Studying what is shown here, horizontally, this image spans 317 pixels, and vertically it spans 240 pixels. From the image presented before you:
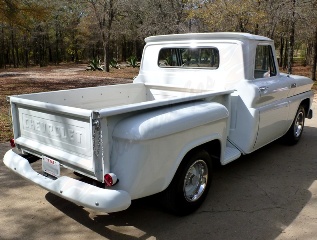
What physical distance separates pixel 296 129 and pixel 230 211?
3.08 m

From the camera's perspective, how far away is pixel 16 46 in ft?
148

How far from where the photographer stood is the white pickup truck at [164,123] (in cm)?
261

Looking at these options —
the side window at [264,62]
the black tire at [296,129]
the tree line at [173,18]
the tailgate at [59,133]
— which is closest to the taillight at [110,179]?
the tailgate at [59,133]

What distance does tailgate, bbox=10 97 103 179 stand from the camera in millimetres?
2695

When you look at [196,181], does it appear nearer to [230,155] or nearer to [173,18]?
[230,155]

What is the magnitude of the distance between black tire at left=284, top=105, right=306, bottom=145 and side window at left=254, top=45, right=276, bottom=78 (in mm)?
1283

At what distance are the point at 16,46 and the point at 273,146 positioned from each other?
153ft

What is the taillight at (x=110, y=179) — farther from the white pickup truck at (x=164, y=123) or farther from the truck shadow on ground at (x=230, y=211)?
the truck shadow on ground at (x=230, y=211)

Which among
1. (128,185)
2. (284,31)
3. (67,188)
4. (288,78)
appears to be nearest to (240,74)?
(288,78)

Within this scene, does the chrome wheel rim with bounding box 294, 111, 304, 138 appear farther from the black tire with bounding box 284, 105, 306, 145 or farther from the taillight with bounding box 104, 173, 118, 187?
the taillight with bounding box 104, 173, 118, 187

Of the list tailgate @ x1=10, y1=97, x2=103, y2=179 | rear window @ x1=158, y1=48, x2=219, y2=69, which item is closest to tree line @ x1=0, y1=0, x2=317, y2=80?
rear window @ x1=158, y1=48, x2=219, y2=69

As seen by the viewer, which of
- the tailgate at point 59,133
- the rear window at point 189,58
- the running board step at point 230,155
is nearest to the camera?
the tailgate at point 59,133

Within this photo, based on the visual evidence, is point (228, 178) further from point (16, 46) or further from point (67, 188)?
point (16, 46)

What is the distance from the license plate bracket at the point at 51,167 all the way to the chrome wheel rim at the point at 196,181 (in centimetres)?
129
